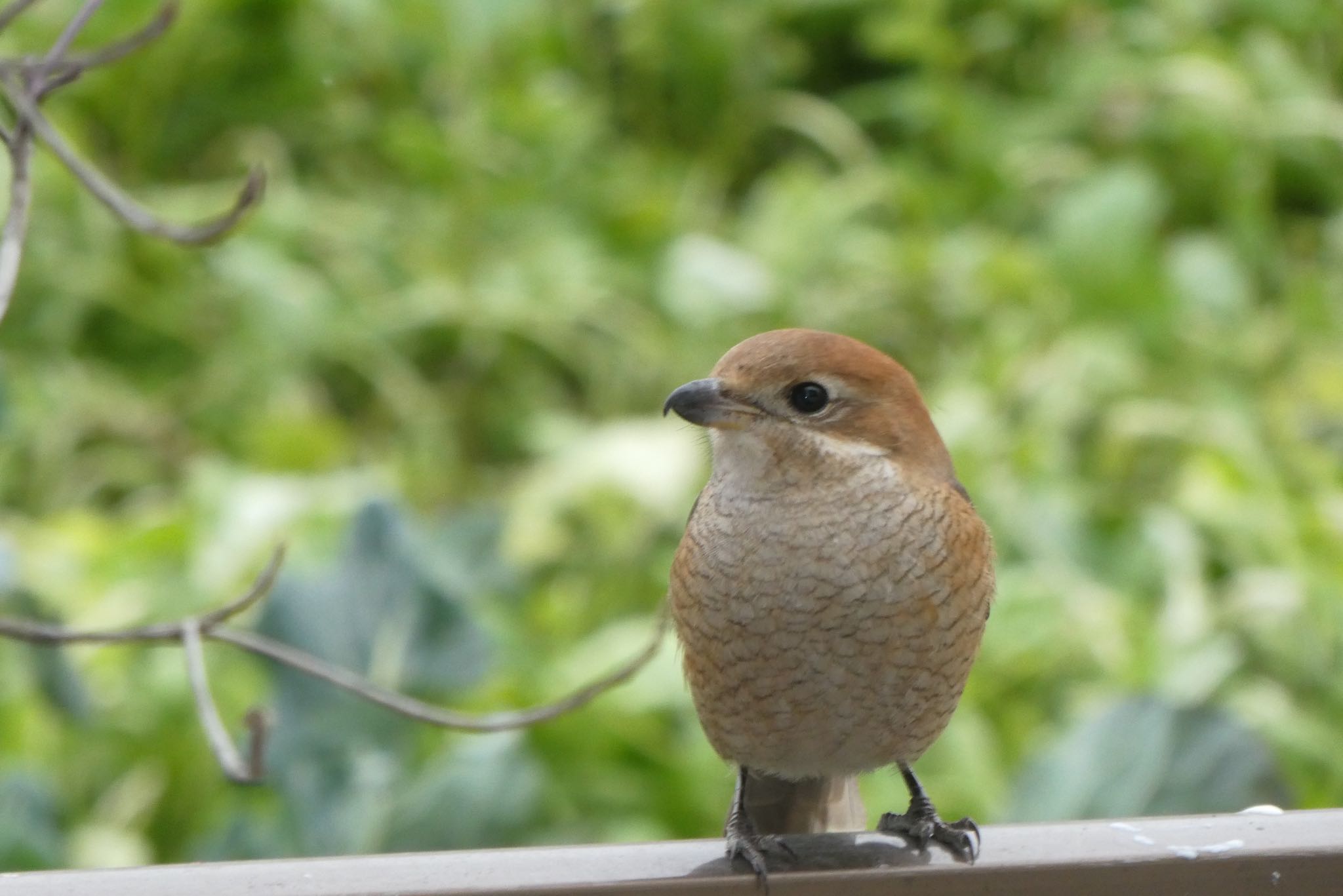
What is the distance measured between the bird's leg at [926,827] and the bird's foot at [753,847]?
0.15 meters

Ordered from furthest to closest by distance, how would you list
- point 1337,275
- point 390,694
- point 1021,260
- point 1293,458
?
point 1337,275 → point 1021,260 → point 1293,458 → point 390,694

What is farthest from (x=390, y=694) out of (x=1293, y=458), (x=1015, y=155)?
(x=1015, y=155)

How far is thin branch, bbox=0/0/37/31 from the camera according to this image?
198cm

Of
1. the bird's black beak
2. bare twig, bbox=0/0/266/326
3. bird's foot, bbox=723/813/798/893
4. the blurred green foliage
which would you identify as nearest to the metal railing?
bird's foot, bbox=723/813/798/893

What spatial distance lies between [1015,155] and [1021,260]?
75cm

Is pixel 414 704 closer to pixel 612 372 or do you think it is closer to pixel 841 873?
pixel 841 873

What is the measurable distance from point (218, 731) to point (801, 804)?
86 centimetres

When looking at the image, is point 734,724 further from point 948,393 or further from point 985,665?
point 948,393

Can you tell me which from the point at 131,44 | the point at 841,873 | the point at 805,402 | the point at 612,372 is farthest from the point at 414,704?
the point at 612,372

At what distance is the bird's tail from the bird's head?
1.76 ft

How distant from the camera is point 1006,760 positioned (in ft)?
11.9

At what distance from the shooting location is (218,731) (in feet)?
7.05

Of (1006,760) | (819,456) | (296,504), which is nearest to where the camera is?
(819,456)

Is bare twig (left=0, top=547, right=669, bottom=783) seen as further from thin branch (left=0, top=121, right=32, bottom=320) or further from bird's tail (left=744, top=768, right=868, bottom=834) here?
thin branch (left=0, top=121, right=32, bottom=320)
